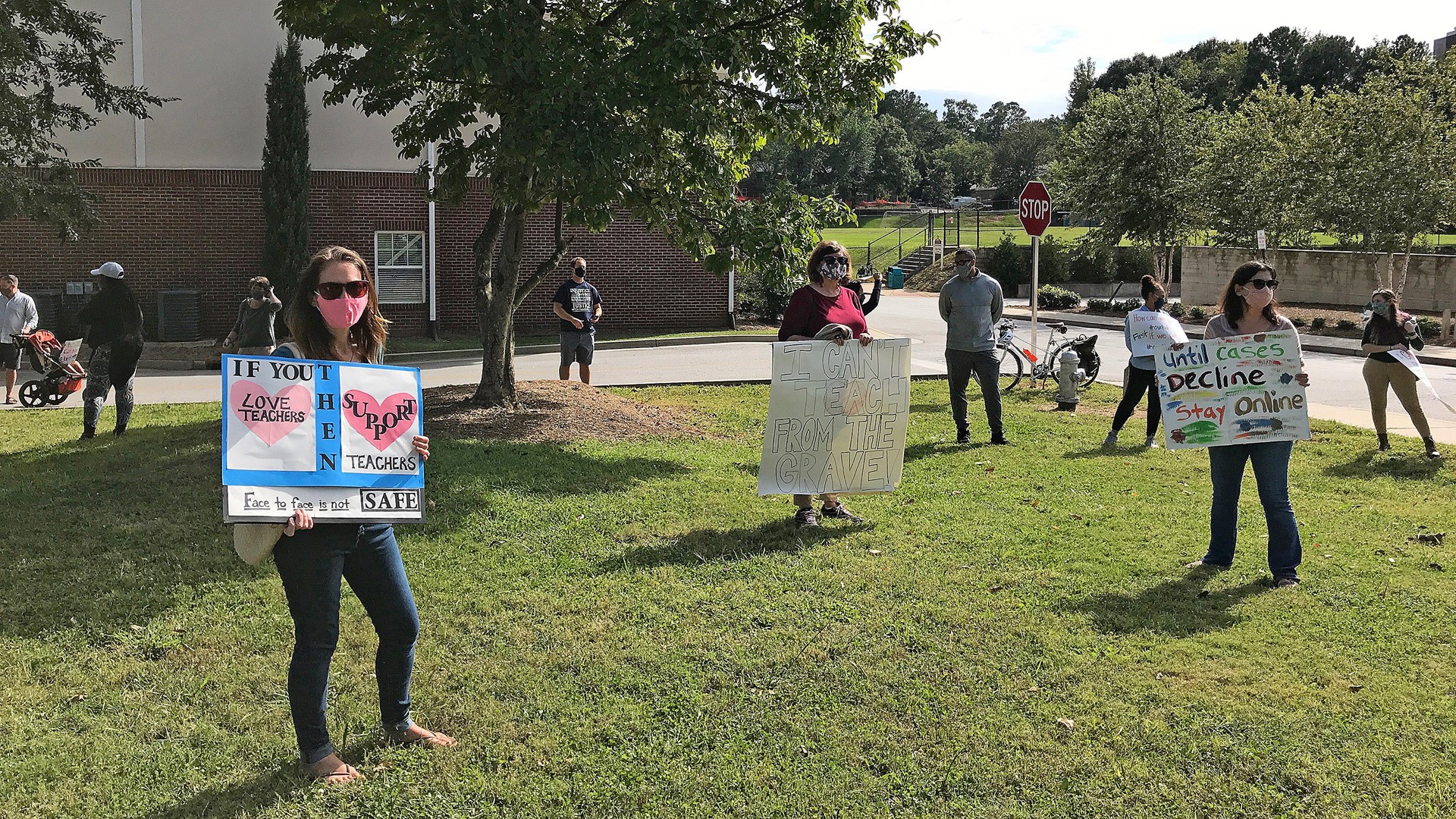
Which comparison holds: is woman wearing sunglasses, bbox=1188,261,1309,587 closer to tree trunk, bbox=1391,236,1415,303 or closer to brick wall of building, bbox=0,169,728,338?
brick wall of building, bbox=0,169,728,338

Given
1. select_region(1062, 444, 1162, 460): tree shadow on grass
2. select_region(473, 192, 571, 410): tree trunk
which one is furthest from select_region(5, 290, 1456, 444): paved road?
select_region(473, 192, 571, 410): tree trunk

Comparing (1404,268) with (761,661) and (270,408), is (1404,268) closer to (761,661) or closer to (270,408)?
(761,661)

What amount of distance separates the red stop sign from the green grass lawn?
35.2 feet

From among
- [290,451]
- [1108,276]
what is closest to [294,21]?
[290,451]

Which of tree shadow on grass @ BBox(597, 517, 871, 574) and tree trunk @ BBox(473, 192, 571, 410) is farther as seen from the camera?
Answer: tree trunk @ BBox(473, 192, 571, 410)

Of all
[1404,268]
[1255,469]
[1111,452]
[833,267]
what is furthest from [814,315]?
[1404,268]

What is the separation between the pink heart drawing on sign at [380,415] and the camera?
444 centimetres

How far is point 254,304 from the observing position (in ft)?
40.7

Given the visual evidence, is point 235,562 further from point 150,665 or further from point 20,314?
point 20,314

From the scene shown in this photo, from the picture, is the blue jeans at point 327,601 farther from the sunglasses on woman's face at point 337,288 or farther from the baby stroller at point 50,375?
the baby stroller at point 50,375

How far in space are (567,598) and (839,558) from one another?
1810 millimetres

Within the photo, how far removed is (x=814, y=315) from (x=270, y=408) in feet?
14.4

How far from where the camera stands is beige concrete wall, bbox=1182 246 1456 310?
29672 millimetres

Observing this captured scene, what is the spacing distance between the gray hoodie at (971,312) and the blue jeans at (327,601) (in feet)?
27.5
